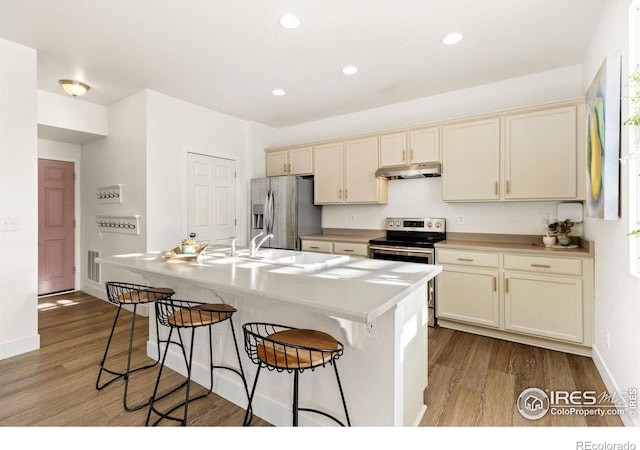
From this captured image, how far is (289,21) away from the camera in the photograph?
2.49 meters

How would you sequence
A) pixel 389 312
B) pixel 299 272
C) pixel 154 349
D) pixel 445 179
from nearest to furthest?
1. pixel 389 312
2. pixel 299 272
3. pixel 154 349
4. pixel 445 179

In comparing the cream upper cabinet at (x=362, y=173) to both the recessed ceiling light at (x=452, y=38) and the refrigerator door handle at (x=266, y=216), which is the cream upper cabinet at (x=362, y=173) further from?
the recessed ceiling light at (x=452, y=38)

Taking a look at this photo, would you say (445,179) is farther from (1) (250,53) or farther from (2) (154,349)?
(2) (154,349)

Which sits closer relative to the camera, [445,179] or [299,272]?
[299,272]

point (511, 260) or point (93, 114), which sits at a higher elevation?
point (93, 114)

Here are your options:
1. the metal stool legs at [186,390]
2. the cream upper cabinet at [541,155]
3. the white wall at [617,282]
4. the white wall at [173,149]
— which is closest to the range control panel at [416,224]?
the cream upper cabinet at [541,155]

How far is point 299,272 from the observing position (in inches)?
74.8

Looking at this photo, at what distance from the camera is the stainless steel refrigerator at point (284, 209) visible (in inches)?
176

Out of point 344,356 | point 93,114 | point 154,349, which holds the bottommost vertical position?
point 154,349

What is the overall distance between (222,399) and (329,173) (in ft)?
10.2

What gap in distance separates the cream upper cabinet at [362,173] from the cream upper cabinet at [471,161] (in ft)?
2.70

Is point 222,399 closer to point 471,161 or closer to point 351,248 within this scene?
point 351,248

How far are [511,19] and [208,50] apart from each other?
8.15ft

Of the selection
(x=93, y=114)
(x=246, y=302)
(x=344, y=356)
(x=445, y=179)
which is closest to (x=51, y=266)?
(x=93, y=114)
